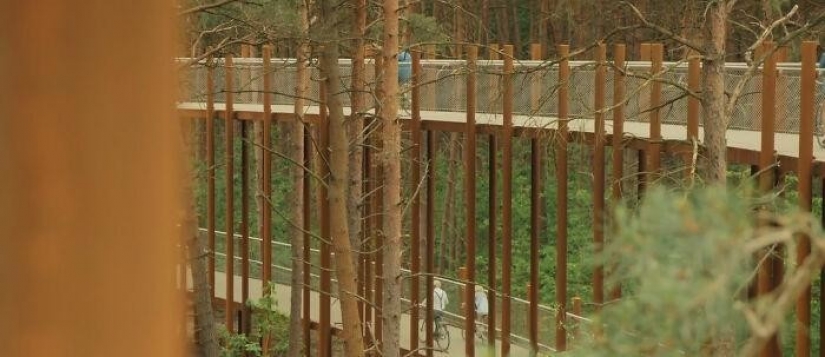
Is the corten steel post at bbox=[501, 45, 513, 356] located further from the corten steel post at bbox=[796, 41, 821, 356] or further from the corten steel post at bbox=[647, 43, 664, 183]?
the corten steel post at bbox=[796, 41, 821, 356]

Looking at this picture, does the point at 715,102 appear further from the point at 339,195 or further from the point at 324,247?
the point at 324,247

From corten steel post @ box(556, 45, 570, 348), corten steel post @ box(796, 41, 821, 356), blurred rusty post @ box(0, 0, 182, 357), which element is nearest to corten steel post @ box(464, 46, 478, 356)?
corten steel post @ box(556, 45, 570, 348)

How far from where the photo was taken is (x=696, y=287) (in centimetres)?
85

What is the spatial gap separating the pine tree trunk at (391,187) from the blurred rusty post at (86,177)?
7.97 m

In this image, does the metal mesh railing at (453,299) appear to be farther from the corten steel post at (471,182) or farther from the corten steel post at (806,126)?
the corten steel post at (806,126)

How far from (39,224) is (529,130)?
32.4 feet

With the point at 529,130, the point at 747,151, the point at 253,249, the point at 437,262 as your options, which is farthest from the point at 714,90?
the point at 437,262

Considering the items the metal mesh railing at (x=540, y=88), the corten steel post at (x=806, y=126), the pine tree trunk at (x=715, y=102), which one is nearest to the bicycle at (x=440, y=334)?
the metal mesh railing at (x=540, y=88)

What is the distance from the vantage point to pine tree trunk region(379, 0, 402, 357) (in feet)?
30.0

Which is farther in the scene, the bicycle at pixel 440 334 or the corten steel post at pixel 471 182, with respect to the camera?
the bicycle at pixel 440 334

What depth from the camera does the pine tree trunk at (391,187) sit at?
360 inches

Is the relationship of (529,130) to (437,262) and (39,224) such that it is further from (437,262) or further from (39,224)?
(437,262)

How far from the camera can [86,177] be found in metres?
1.11

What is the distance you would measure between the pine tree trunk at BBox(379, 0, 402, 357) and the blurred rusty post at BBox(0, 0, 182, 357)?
314 inches
